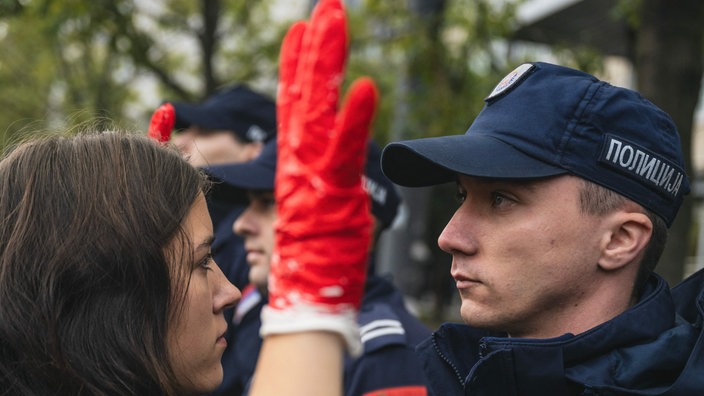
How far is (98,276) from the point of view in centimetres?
188

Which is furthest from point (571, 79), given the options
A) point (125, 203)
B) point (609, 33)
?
point (609, 33)

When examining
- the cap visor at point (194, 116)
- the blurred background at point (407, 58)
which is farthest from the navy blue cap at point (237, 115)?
the blurred background at point (407, 58)

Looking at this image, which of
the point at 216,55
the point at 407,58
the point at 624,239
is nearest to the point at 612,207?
the point at 624,239

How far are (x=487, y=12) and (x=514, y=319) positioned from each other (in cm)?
608

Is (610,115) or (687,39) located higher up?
(610,115)

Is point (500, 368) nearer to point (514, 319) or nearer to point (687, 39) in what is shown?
point (514, 319)

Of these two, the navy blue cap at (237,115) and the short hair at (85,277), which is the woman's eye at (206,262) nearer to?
the short hair at (85,277)

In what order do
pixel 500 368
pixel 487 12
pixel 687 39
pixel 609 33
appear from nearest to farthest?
pixel 500 368, pixel 687 39, pixel 487 12, pixel 609 33

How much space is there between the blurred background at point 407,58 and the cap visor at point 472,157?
2.61 feet

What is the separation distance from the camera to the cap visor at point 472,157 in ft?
7.19

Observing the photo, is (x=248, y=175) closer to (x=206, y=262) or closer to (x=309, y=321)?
(x=206, y=262)

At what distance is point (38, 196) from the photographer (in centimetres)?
192

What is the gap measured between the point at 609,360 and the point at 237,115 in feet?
12.1

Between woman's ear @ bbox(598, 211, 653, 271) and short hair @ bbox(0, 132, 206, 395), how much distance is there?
3.50 ft
